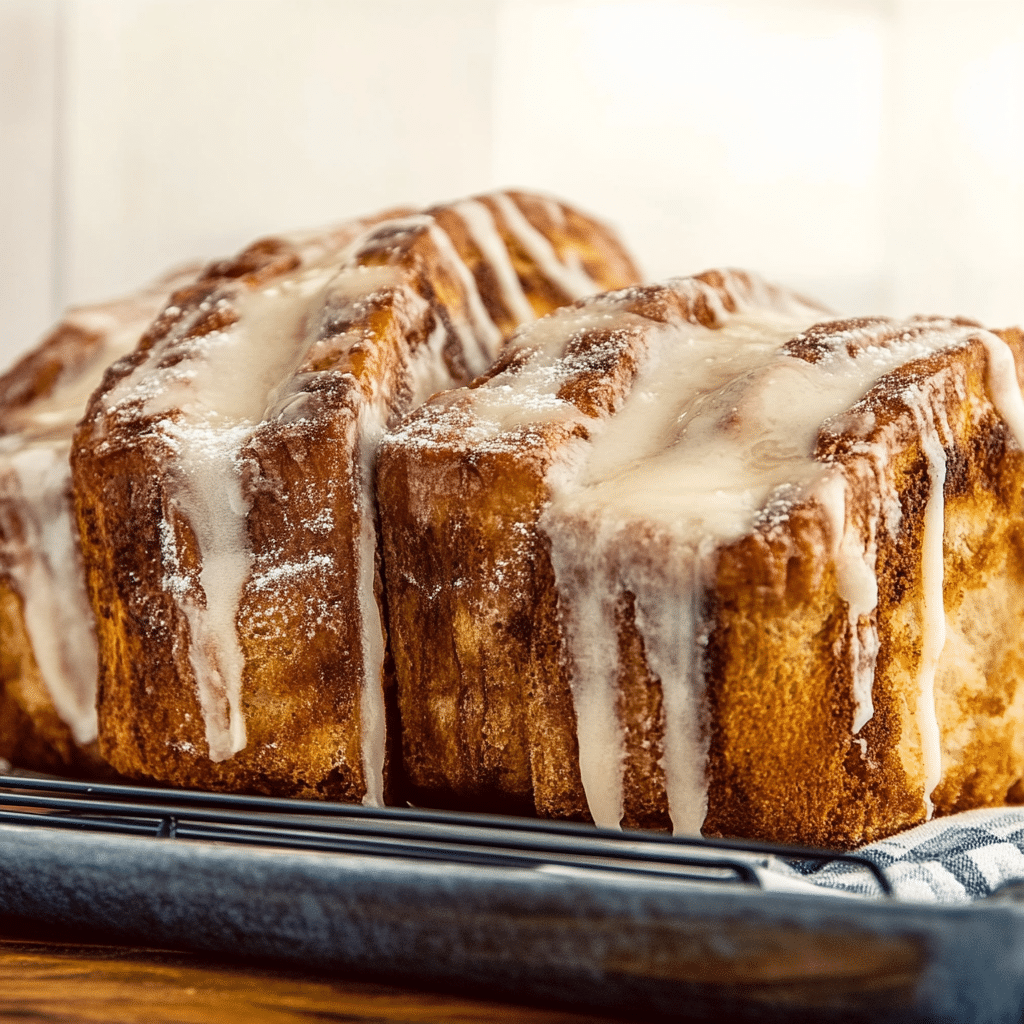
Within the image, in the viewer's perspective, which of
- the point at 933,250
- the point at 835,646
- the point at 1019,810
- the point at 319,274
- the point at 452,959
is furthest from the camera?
the point at 933,250

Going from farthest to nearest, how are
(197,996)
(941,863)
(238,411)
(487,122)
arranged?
1. (487,122)
2. (238,411)
3. (941,863)
4. (197,996)

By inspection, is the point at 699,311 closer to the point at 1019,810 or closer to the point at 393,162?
the point at 1019,810

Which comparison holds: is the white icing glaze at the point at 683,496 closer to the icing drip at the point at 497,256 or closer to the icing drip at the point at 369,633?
the icing drip at the point at 369,633

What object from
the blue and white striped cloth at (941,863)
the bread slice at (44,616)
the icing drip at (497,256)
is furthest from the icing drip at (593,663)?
the bread slice at (44,616)

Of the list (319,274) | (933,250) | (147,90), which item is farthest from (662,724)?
(147,90)

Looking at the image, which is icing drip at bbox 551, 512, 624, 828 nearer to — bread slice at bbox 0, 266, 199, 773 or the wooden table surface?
the wooden table surface

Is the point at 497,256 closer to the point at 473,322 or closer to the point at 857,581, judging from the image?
the point at 473,322

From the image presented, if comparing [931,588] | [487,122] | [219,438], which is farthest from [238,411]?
[487,122]

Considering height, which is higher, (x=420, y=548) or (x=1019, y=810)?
(x=420, y=548)
